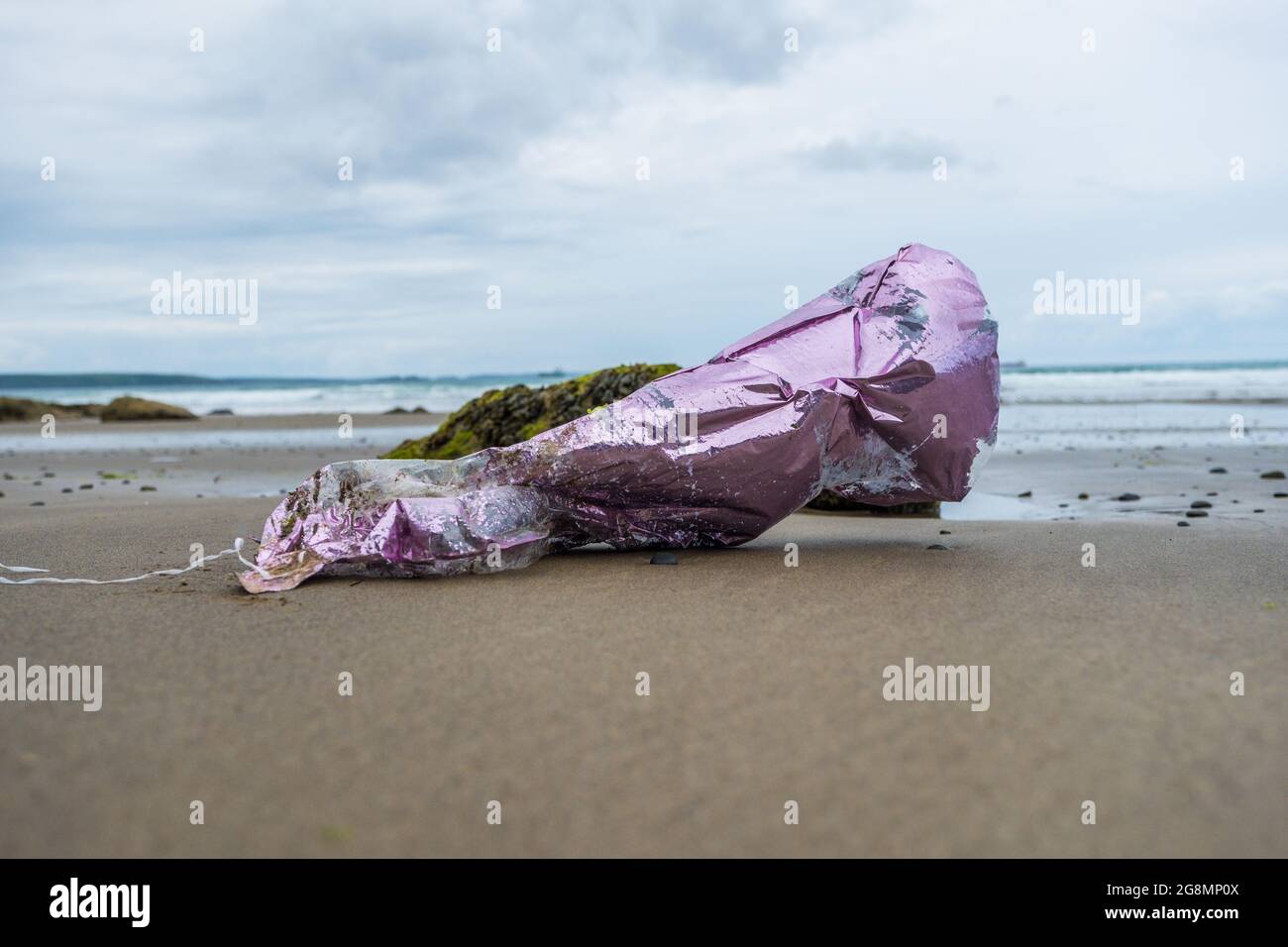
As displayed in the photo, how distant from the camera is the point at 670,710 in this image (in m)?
2.40

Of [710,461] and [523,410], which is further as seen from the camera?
[523,410]

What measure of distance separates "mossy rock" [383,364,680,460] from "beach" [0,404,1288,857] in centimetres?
219

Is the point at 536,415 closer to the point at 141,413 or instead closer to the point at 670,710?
the point at 670,710

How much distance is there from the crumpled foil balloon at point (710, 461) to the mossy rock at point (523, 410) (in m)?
2.14

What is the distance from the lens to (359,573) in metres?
3.91

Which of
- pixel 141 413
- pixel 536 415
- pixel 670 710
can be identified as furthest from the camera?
pixel 141 413

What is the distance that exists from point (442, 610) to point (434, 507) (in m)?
0.65

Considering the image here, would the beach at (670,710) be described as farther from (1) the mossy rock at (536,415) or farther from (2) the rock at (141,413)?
(2) the rock at (141,413)

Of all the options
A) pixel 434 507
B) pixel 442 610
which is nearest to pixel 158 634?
pixel 442 610

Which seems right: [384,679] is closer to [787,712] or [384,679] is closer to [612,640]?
[612,640]

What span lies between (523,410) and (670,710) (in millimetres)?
5117

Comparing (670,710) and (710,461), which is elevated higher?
(710,461)

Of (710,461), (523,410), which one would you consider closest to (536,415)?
(523,410)
